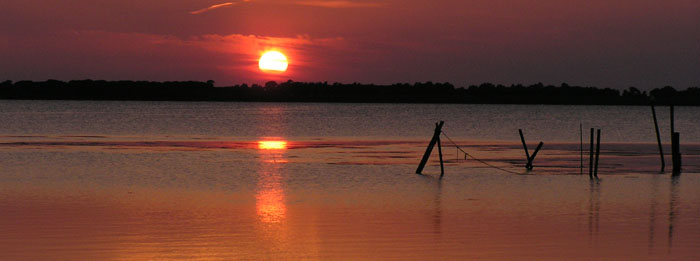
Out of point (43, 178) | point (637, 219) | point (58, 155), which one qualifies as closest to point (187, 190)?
point (43, 178)

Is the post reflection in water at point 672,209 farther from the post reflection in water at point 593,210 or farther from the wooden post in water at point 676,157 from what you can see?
the wooden post in water at point 676,157

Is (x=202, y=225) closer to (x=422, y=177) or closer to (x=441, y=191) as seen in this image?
(x=441, y=191)

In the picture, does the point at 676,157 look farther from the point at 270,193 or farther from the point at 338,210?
the point at 338,210

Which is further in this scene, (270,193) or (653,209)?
(270,193)

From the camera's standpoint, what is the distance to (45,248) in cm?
1814

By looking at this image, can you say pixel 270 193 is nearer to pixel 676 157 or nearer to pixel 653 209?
pixel 653 209

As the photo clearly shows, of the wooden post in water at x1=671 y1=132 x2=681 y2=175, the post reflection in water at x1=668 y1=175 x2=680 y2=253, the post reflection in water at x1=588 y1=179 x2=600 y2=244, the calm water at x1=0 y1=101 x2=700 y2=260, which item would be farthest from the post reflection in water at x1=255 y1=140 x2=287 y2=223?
the wooden post in water at x1=671 y1=132 x2=681 y2=175

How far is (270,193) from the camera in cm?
3103

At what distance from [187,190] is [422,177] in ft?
33.6

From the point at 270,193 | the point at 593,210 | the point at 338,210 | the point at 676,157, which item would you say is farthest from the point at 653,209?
the point at 676,157

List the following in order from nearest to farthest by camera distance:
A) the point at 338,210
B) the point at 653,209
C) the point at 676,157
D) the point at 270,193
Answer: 1. the point at 338,210
2. the point at 653,209
3. the point at 270,193
4. the point at 676,157

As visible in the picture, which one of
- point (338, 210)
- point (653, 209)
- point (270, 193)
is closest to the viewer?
point (338, 210)

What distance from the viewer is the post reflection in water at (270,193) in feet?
80.5

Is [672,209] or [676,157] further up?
[676,157]
